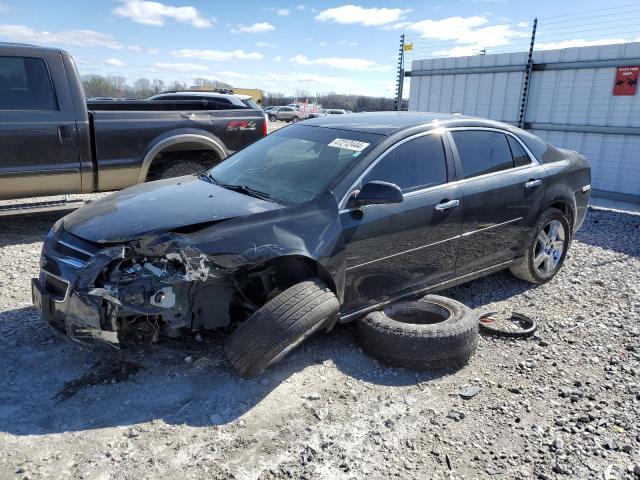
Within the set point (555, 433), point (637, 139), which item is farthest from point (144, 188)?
point (637, 139)

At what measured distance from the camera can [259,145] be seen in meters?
4.66

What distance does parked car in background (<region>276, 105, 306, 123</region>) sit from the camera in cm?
4559

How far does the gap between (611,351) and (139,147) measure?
18.4 ft

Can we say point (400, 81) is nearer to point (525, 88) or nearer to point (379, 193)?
point (525, 88)

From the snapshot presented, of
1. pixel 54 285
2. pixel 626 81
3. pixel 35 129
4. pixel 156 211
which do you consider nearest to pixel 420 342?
pixel 156 211

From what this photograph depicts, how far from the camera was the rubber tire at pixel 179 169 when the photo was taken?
6941 mm

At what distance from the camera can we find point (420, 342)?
348 cm

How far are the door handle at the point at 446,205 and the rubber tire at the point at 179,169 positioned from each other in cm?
412

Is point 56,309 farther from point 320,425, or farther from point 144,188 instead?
point 320,425

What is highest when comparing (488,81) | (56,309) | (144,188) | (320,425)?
(488,81)

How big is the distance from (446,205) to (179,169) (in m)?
4.20

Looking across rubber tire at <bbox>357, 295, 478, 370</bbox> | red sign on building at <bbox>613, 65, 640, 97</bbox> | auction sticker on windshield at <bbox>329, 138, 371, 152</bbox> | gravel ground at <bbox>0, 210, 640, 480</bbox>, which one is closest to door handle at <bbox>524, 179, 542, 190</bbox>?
gravel ground at <bbox>0, 210, 640, 480</bbox>

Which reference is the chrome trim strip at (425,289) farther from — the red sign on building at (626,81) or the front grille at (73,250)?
the red sign on building at (626,81)

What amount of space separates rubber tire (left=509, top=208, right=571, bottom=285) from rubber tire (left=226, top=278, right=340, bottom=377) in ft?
8.30
